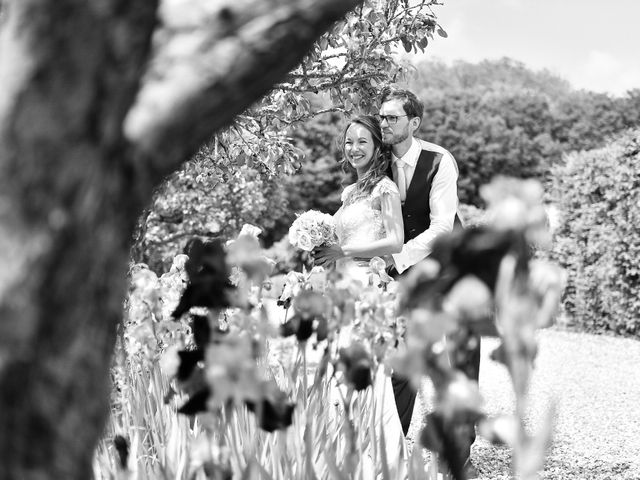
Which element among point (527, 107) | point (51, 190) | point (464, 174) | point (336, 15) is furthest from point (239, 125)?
point (527, 107)

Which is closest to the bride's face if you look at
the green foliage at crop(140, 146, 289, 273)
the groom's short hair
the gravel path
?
the groom's short hair

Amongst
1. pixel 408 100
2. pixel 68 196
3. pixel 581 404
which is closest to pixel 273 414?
pixel 68 196

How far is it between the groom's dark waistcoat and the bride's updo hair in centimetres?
11

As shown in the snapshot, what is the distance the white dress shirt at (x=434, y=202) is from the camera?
3.88 meters

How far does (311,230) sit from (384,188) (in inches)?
18.0

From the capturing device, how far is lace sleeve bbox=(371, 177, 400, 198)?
3.97 metres

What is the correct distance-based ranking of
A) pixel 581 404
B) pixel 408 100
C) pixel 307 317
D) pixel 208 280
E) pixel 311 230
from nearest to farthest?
1. pixel 208 280
2. pixel 307 317
3. pixel 311 230
4. pixel 408 100
5. pixel 581 404

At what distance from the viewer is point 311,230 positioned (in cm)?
385

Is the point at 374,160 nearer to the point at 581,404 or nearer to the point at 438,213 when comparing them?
the point at 438,213

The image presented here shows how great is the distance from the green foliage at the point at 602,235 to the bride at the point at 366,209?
5.86 metres

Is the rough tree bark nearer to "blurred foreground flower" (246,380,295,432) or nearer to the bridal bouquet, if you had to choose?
"blurred foreground flower" (246,380,295,432)

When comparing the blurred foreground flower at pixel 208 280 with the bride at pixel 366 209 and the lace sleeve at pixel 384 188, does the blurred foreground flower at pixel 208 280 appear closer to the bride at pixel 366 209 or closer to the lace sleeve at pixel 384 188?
the bride at pixel 366 209

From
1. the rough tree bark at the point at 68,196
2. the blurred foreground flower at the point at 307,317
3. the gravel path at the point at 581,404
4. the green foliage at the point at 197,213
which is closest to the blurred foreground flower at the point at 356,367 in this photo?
the blurred foreground flower at the point at 307,317

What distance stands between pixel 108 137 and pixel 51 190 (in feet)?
0.41
